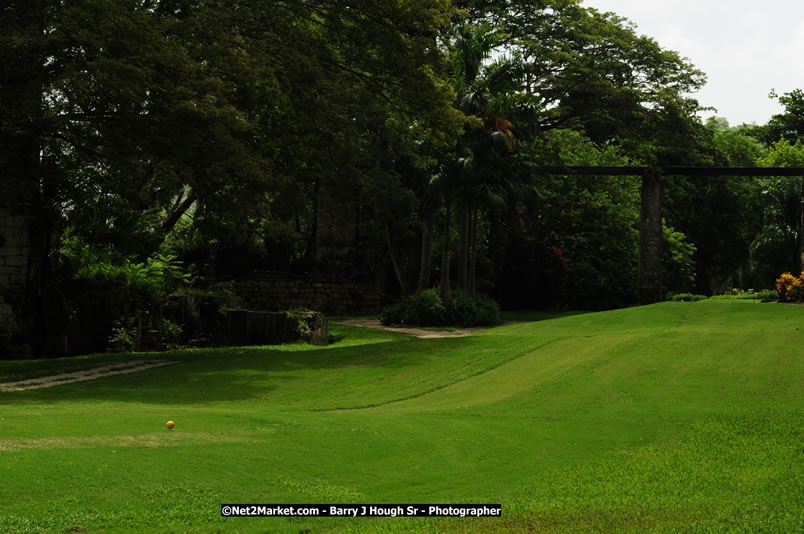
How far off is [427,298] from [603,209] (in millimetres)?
15935

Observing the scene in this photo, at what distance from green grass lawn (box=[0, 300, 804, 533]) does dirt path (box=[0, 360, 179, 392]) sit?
594 mm

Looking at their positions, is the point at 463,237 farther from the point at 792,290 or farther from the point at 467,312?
the point at 792,290

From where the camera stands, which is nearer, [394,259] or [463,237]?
[463,237]

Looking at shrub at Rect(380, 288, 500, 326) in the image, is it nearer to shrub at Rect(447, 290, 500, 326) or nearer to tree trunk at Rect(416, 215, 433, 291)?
shrub at Rect(447, 290, 500, 326)

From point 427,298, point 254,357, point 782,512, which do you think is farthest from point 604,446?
point 427,298

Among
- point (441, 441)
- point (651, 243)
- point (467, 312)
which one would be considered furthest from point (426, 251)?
point (441, 441)

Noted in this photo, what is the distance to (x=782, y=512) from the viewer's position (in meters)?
6.78

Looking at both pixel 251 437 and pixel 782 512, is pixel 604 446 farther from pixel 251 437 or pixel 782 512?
pixel 251 437

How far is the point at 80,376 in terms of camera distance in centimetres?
1645

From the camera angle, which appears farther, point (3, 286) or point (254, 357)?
point (3, 286)

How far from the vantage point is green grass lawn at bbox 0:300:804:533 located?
6.42m

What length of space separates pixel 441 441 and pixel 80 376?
9.73 metres

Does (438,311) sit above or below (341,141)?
below

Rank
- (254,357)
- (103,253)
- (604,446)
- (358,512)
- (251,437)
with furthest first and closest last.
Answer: (103,253) → (254,357) → (604,446) → (251,437) → (358,512)
